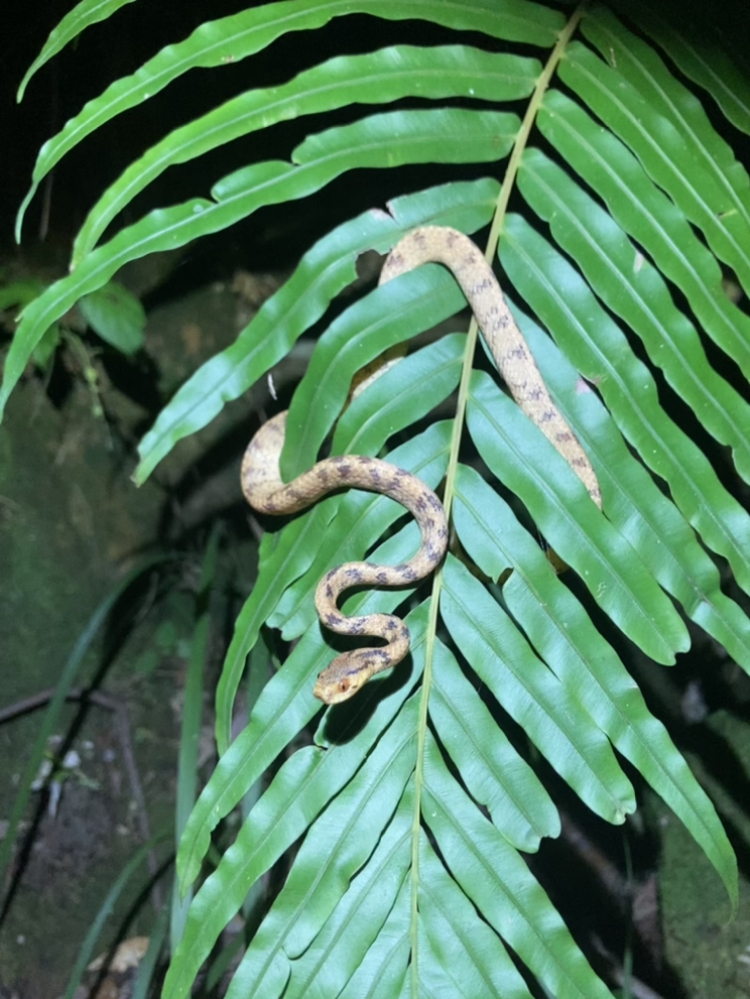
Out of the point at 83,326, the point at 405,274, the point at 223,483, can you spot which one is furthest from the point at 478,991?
the point at 83,326

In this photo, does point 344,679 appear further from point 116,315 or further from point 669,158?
point 116,315

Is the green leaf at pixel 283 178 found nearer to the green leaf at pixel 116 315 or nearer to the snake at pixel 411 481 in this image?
the snake at pixel 411 481

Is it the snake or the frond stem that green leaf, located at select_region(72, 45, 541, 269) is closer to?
the frond stem

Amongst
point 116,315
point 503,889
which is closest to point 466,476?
point 503,889

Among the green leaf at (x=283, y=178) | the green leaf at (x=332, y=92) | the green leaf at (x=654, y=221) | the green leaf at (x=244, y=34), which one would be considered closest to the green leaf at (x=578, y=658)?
the green leaf at (x=654, y=221)

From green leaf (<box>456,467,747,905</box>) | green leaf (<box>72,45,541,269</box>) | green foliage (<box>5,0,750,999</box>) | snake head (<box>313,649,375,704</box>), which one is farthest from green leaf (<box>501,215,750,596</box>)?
snake head (<box>313,649,375,704</box>)

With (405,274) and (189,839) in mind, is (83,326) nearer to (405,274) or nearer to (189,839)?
(405,274)
